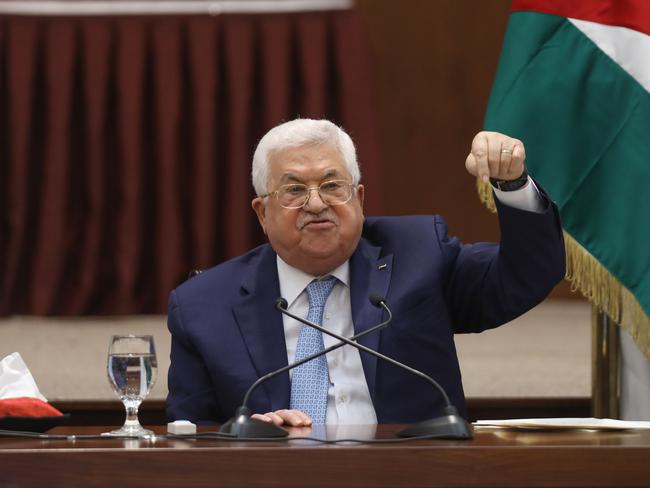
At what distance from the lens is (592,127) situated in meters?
2.85

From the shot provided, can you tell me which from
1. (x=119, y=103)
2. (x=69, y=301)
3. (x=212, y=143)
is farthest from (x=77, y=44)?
(x=69, y=301)

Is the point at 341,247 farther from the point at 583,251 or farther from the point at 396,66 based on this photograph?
the point at 396,66

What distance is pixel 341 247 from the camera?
2.43 meters

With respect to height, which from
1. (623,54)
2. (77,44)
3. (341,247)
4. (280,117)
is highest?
(77,44)

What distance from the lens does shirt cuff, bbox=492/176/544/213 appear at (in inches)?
87.1

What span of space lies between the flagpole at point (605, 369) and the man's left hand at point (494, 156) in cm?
103

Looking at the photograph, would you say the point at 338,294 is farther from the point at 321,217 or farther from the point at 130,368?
the point at 130,368

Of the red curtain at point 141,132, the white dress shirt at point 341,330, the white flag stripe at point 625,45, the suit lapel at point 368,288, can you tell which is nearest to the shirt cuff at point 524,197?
the white dress shirt at point 341,330

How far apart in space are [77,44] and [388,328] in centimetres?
322

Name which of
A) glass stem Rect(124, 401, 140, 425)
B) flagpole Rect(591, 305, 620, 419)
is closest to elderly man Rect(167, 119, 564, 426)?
glass stem Rect(124, 401, 140, 425)

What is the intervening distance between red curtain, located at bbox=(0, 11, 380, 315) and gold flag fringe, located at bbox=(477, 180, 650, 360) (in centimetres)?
225

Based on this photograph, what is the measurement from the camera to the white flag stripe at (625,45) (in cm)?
282

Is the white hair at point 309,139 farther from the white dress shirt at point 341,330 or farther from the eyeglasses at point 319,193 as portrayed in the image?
the white dress shirt at point 341,330

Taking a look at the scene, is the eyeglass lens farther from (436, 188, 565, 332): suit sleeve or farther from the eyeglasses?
(436, 188, 565, 332): suit sleeve
